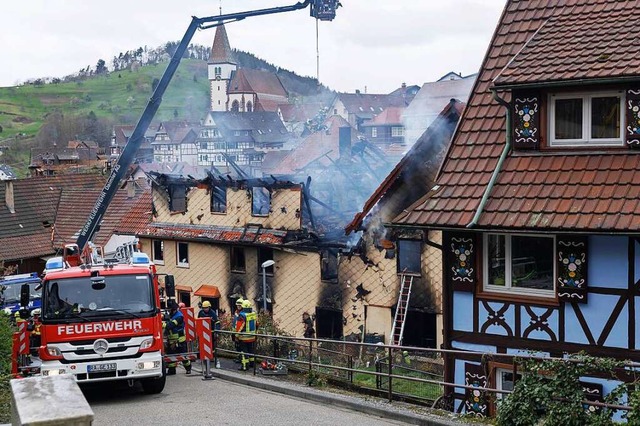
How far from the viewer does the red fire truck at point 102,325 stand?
13883 millimetres

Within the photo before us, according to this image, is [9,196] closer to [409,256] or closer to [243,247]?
[243,247]

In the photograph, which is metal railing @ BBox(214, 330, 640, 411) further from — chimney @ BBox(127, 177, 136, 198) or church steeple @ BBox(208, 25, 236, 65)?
church steeple @ BBox(208, 25, 236, 65)

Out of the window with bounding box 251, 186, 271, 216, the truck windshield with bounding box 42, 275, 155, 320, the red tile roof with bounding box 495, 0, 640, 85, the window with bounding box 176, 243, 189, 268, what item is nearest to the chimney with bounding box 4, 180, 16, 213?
the window with bounding box 176, 243, 189, 268

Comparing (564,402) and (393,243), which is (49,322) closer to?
(564,402)

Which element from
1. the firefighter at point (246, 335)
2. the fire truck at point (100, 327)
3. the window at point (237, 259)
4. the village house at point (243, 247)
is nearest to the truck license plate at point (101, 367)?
the fire truck at point (100, 327)

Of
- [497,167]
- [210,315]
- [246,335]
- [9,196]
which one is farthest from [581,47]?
[9,196]

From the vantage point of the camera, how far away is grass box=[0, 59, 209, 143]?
546 feet

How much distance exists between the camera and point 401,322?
23078mm

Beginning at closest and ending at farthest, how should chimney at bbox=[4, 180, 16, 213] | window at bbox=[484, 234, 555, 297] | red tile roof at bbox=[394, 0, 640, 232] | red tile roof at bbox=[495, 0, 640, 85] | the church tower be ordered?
red tile roof at bbox=[394, 0, 640, 232]
red tile roof at bbox=[495, 0, 640, 85]
window at bbox=[484, 234, 555, 297]
chimney at bbox=[4, 180, 16, 213]
the church tower

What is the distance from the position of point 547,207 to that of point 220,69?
514ft

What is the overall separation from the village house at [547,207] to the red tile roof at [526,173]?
2 cm

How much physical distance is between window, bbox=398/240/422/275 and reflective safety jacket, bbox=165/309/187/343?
8.32 m

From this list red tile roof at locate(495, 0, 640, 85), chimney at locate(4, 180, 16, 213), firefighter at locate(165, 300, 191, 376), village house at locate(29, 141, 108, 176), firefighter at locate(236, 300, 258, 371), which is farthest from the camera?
village house at locate(29, 141, 108, 176)

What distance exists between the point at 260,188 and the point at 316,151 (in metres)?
22.5
